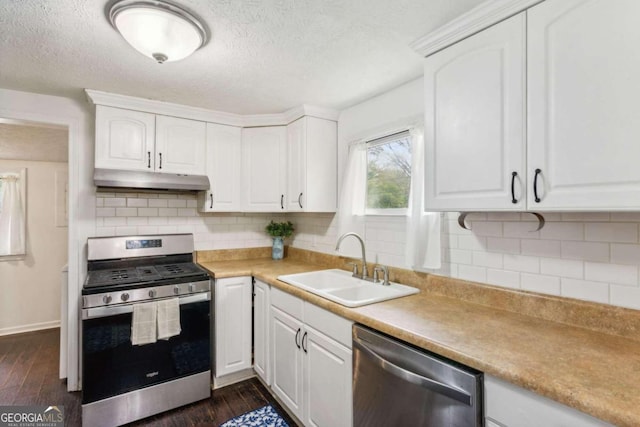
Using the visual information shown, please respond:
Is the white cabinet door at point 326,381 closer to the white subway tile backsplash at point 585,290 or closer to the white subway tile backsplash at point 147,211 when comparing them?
the white subway tile backsplash at point 585,290

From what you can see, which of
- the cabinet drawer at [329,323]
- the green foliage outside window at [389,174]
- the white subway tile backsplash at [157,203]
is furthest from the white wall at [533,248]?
the white subway tile backsplash at [157,203]

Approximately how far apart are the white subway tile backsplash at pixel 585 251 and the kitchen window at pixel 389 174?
908 mm

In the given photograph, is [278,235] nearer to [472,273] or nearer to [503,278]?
[472,273]

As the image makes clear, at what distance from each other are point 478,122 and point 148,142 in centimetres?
225

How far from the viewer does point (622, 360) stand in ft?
3.31

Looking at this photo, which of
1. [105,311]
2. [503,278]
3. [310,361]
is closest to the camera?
[503,278]

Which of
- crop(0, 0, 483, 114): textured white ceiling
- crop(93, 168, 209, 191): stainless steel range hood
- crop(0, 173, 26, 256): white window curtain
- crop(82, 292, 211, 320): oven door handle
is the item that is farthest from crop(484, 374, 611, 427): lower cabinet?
crop(0, 173, 26, 256): white window curtain

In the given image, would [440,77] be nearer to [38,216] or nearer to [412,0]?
[412,0]

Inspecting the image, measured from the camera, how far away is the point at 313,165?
2.58 m

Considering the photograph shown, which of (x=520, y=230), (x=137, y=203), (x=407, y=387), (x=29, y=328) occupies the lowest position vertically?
(x=29, y=328)

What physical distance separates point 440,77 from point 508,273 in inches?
38.9

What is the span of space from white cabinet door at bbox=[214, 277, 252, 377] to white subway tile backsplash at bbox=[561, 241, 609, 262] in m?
2.01

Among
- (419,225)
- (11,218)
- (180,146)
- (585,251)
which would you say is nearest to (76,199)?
(180,146)

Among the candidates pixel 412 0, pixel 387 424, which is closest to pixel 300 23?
pixel 412 0
